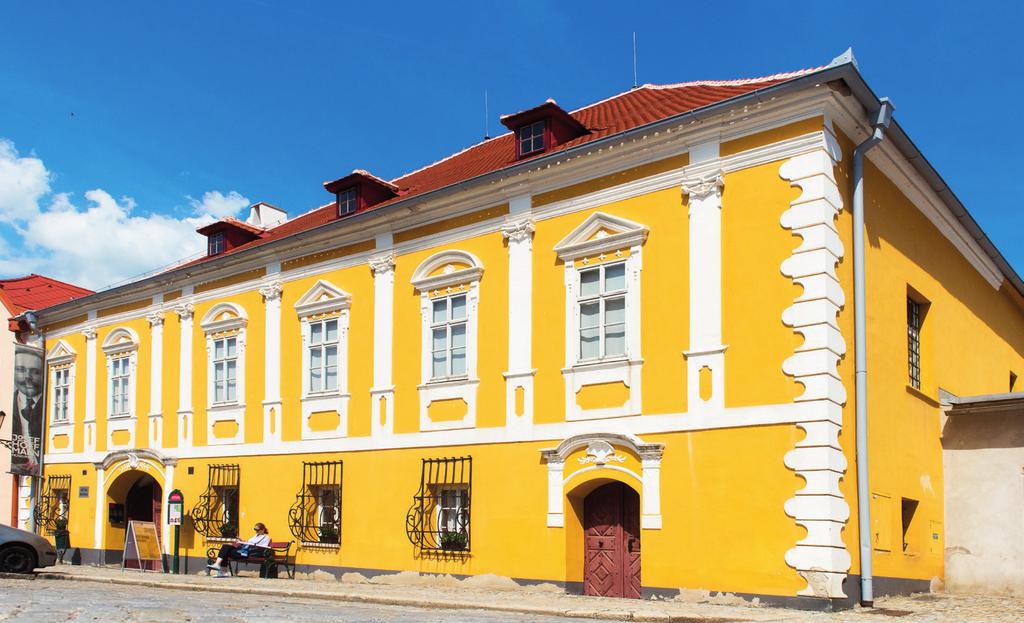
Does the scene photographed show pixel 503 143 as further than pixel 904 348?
Yes

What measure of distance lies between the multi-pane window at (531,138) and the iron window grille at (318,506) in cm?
677

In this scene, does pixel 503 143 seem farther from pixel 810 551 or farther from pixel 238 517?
pixel 810 551

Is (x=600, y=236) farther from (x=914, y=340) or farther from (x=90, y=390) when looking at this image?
→ (x=90, y=390)

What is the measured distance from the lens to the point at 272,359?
854 inches

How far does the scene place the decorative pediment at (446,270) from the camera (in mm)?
18328

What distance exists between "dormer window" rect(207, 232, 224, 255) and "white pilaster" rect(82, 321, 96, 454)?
3.55 m

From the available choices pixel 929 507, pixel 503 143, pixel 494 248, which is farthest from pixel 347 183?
pixel 929 507

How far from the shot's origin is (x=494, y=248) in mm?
18125

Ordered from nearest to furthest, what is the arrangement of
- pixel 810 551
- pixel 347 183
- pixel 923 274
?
1. pixel 810 551
2. pixel 923 274
3. pixel 347 183

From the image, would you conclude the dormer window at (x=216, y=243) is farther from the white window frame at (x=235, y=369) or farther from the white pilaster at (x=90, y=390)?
the white pilaster at (x=90, y=390)

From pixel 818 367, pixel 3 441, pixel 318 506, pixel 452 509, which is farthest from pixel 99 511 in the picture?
pixel 818 367

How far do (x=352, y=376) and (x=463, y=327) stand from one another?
2902 millimetres

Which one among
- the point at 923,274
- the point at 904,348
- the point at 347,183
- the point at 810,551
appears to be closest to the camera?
the point at 810,551

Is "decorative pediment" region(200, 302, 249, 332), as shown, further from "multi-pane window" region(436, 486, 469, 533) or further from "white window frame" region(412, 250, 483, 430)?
"multi-pane window" region(436, 486, 469, 533)
